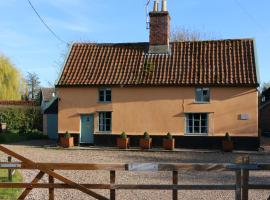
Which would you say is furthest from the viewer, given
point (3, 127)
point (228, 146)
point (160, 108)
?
point (3, 127)

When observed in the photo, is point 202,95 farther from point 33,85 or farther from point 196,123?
point 33,85

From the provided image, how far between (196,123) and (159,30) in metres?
6.07

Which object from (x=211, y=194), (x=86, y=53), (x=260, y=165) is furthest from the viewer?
(x=86, y=53)

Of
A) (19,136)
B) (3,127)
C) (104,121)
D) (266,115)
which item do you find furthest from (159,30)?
(266,115)

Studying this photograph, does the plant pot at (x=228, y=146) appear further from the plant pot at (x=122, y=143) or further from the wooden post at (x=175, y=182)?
the wooden post at (x=175, y=182)

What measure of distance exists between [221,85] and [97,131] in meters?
7.43

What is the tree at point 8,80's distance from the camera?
47.0 m

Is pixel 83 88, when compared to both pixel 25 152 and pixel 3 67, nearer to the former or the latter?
pixel 25 152

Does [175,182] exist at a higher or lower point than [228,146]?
higher

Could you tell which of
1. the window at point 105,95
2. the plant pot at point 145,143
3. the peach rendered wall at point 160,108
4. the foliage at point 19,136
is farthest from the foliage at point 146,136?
the foliage at point 19,136

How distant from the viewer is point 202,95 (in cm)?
2616

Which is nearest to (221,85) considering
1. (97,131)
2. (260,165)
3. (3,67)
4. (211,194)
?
(97,131)

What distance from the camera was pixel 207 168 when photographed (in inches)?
311

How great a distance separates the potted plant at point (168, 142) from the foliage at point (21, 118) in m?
16.4
